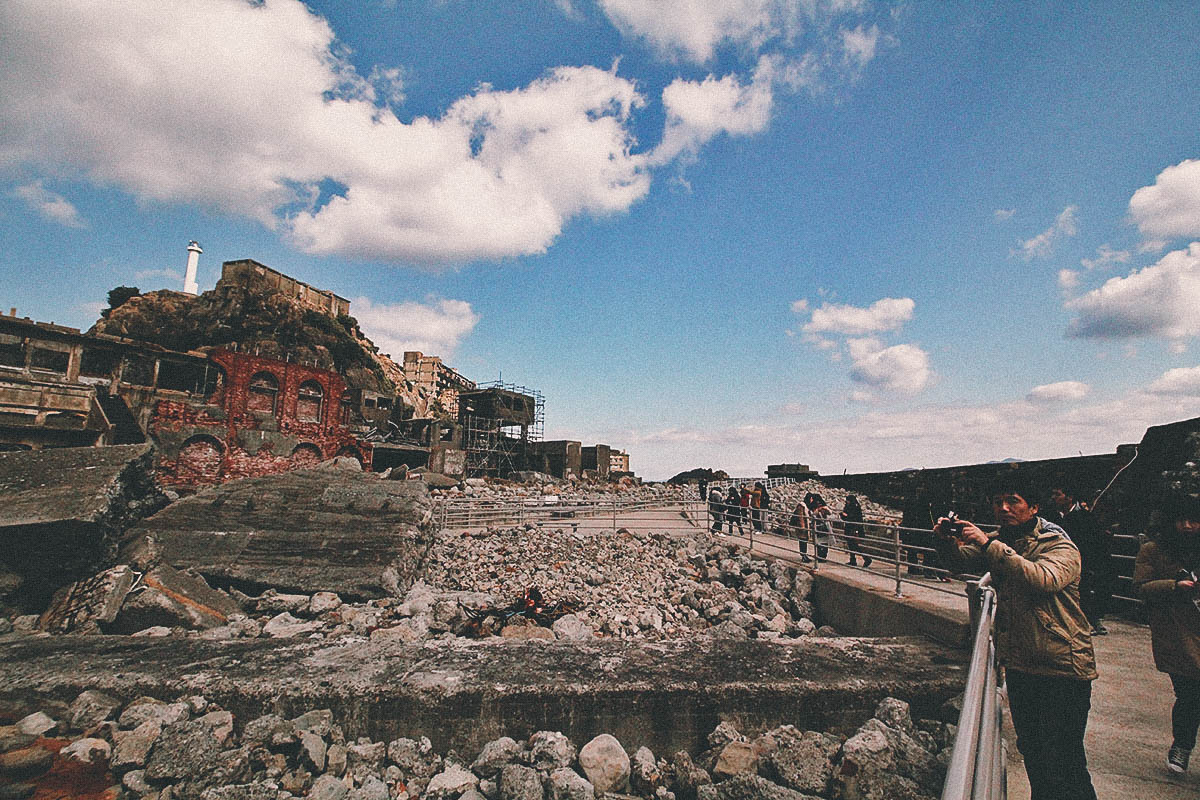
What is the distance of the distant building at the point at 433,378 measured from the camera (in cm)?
7700

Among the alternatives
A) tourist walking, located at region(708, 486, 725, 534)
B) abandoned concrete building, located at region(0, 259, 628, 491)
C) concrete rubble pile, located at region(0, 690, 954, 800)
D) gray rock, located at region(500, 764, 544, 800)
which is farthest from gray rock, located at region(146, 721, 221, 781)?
abandoned concrete building, located at region(0, 259, 628, 491)

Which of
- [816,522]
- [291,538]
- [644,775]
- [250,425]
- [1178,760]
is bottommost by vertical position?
[644,775]

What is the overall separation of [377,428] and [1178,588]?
3799 cm

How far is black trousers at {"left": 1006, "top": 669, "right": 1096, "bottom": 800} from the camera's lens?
7.96 ft

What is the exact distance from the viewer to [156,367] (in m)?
22.2

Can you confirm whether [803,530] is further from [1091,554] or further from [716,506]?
[716,506]

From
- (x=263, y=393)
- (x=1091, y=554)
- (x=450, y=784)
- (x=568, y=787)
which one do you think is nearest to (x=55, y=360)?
(x=263, y=393)

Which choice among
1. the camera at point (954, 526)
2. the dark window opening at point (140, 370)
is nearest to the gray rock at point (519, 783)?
the camera at point (954, 526)

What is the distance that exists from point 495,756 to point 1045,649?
3.10 meters

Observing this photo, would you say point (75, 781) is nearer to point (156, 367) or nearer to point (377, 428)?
point (156, 367)

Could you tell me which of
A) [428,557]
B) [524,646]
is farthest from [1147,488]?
[428,557]

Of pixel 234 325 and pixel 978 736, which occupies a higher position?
pixel 234 325

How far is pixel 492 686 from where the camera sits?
11.9ft

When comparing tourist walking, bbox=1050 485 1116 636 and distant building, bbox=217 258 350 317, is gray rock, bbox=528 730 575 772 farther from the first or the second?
distant building, bbox=217 258 350 317
